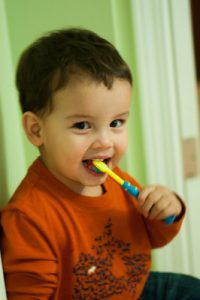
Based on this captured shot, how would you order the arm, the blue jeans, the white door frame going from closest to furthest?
the arm
the blue jeans
the white door frame

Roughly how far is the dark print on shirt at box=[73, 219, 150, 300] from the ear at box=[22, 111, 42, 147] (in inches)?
7.5

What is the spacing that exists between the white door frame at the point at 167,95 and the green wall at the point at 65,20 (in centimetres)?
3

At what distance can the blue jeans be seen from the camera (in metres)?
0.73

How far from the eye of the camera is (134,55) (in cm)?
90

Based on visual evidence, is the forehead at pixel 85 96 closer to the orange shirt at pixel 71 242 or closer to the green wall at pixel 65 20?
the orange shirt at pixel 71 242

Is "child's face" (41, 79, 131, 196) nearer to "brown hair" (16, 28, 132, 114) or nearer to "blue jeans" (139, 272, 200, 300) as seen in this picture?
"brown hair" (16, 28, 132, 114)

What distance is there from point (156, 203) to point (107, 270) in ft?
0.45

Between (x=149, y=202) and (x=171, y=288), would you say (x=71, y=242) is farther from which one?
(x=171, y=288)

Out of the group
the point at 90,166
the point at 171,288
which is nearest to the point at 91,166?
the point at 90,166

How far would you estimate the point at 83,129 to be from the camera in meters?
0.54

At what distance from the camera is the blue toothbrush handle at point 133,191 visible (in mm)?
585

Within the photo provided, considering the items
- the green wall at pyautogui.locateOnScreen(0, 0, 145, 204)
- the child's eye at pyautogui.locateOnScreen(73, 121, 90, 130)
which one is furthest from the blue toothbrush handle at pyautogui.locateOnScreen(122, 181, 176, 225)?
the green wall at pyautogui.locateOnScreen(0, 0, 145, 204)

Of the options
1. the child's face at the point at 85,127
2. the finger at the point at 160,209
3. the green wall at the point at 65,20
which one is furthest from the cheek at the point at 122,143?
the green wall at the point at 65,20

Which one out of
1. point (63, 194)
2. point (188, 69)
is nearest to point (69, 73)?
point (63, 194)
